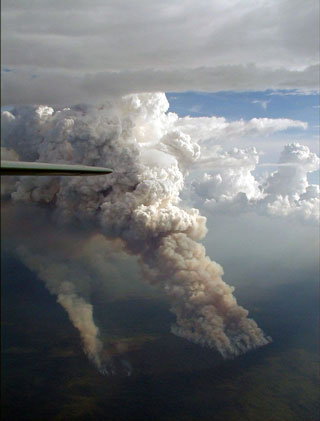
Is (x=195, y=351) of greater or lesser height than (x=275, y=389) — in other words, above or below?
above

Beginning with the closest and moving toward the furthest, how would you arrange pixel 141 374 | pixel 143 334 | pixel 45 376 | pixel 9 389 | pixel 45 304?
pixel 45 304 < pixel 9 389 < pixel 45 376 < pixel 141 374 < pixel 143 334

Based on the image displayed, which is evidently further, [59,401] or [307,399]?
[307,399]

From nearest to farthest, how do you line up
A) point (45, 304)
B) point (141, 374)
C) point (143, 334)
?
point (45, 304) < point (141, 374) < point (143, 334)

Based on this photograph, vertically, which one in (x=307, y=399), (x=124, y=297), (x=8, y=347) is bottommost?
(x=307, y=399)

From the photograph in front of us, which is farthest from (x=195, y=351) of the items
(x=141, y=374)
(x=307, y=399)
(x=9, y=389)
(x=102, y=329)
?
(x=9, y=389)

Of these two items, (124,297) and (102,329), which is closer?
(102,329)

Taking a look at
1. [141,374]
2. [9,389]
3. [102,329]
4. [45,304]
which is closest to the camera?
[45,304]

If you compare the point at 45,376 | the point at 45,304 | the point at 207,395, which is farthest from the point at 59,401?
the point at 207,395

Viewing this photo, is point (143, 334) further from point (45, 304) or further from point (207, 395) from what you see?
Answer: point (45, 304)

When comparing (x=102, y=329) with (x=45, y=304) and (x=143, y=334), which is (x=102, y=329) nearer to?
(x=143, y=334)
